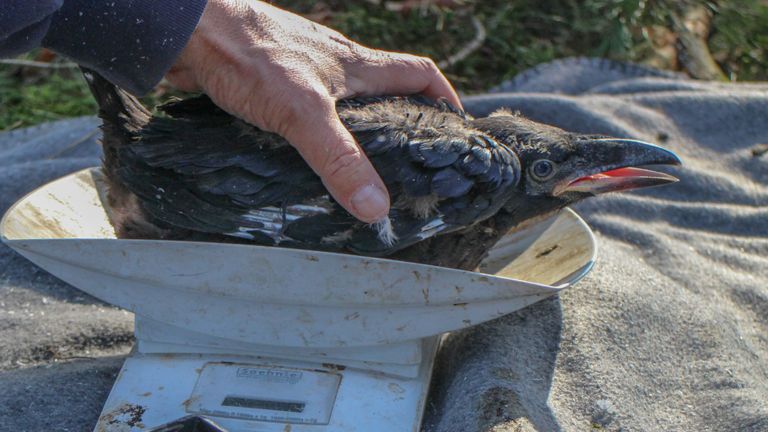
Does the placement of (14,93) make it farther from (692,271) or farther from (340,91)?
(692,271)

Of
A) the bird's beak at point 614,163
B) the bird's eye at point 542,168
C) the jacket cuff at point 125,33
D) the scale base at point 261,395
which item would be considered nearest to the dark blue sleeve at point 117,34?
the jacket cuff at point 125,33

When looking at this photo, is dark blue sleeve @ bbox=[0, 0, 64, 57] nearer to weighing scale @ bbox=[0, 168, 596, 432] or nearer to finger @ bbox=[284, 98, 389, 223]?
weighing scale @ bbox=[0, 168, 596, 432]

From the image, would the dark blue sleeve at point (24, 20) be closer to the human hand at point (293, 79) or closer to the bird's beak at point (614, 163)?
the human hand at point (293, 79)

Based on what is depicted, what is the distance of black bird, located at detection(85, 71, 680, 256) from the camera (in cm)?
197

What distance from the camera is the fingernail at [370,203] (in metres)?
1.86

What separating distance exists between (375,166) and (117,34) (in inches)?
24.9

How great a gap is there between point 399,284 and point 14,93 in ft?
10.0

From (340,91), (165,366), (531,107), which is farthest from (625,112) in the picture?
(165,366)

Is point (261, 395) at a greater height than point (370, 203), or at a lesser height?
lesser

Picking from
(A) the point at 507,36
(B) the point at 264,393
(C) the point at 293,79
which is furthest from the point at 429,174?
(A) the point at 507,36

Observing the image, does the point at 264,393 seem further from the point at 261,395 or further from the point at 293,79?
the point at 293,79

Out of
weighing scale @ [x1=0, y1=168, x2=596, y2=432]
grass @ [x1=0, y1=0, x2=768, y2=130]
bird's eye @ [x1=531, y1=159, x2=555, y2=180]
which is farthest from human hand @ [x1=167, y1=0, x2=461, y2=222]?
grass @ [x1=0, y1=0, x2=768, y2=130]

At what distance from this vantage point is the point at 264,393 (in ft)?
6.57

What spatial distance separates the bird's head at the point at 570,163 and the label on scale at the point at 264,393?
2.05 feet
